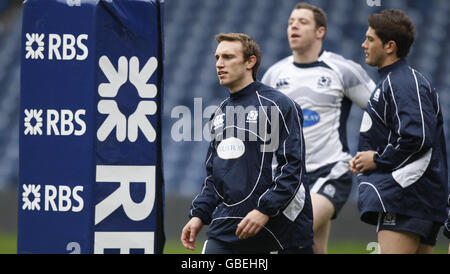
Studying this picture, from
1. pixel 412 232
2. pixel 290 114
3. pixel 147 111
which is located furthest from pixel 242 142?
pixel 412 232

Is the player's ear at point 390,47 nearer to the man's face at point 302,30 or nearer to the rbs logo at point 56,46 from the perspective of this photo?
the man's face at point 302,30

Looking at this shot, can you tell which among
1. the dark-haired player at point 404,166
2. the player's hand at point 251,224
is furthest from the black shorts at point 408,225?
the player's hand at point 251,224

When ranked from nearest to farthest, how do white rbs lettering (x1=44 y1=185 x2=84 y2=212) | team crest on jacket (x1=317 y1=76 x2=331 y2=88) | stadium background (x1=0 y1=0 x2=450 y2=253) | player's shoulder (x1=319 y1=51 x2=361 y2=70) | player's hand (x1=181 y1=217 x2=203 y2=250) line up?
white rbs lettering (x1=44 y1=185 x2=84 y2=212)
player's hand (x1=181 y1=217 x2=203 y2=250)
team crest on jacket (x1=317 y1=76 x2=331 y2=88)
player's shoulder (x1=319 y1=51 x2=361 y2=70)
stadium background (x1=0 y1=0 x2=450 y2=253)

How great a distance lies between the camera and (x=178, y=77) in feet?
45.2

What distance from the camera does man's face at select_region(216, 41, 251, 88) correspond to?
4672 millimetres

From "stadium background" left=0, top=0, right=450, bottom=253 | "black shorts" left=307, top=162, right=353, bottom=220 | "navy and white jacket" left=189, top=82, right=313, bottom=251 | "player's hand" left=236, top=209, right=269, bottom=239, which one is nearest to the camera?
"player's hand" left=236, top=209, right=269, bottom=239

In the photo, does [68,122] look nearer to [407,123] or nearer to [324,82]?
[407,123]

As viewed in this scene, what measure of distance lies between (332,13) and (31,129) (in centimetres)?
1046

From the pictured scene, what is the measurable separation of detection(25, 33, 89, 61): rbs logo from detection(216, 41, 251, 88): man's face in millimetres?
888

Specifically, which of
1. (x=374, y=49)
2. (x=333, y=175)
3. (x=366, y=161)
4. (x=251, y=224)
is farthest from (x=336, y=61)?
(x=251, y=224)

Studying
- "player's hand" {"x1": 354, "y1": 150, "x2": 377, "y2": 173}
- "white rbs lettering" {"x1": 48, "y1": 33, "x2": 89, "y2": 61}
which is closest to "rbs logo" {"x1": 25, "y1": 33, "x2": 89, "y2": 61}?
"white rbs lettering" {"x1": 48, "y1": 33, "x2": 89, "y2": 61}

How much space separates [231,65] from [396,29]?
110 cm

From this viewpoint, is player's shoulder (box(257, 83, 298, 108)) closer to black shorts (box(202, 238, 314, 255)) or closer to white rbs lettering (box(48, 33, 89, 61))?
black shorts (box(202, 238, 314, 255))
